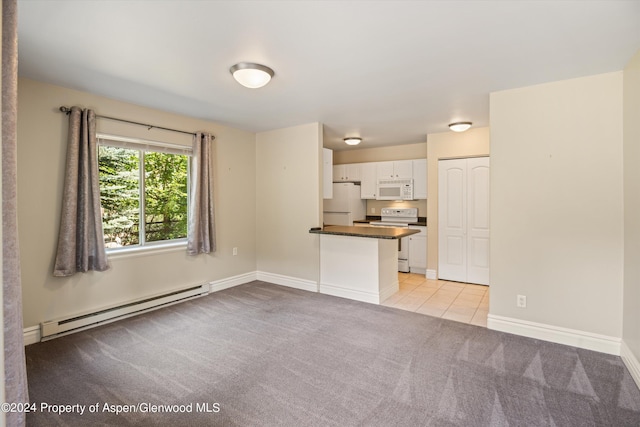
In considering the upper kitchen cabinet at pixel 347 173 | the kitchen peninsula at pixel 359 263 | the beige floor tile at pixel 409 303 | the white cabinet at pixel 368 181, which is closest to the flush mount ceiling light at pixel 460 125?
the kitchen peninsula at pixel 359 263

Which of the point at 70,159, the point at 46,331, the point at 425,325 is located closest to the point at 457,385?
the point at 425,325

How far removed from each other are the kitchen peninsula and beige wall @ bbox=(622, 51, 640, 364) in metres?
2.02

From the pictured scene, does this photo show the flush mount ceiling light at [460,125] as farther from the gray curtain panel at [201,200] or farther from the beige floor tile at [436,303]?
the gray curtain panel at [201,200]

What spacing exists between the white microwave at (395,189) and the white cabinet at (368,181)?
130 mm

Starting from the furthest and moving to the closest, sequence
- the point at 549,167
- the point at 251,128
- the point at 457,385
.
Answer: the point at 251,128
the point at 549,167
the point at 457,385

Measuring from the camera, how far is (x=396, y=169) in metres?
6.11

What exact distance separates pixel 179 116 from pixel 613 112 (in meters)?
4.69

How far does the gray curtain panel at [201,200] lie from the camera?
4211mm

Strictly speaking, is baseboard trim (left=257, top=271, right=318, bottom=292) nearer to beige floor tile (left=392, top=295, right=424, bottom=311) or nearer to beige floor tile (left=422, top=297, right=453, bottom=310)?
beige floor tile (left=392, top=295, right=424, bottom=311)

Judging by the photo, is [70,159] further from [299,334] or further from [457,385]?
[457,385]

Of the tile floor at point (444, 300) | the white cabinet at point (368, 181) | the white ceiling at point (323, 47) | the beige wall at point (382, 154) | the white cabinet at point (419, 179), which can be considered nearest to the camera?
the white ceiling at point (323, 47)

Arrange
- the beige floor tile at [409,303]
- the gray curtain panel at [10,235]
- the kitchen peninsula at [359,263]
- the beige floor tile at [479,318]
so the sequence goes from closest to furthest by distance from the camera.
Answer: the gray curtain panel at [10,235], the beige floor tile at [479,318], the beige floor tile at [409,303], the kitchen peninsula at [359,263]

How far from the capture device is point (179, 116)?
163 inches

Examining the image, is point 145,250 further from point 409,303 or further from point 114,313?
point 409,303
